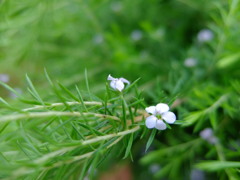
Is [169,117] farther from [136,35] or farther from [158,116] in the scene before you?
[136,35]

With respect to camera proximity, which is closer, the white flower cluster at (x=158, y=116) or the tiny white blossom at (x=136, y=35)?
the white flower cluster at (x=158, y=116)

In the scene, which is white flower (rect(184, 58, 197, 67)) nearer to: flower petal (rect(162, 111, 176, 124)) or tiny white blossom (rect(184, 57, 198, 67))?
tiny white blossom (rect(184, 57, 198, 67))

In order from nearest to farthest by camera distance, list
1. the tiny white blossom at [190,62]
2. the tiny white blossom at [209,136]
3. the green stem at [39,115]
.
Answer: the green stem at [39,115] → the tiny white blossom at [209,136] → the tiny white blossom at [190,62]

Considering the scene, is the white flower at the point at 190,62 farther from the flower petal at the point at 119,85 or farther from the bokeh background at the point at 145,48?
the flower petal at the point at 119,85

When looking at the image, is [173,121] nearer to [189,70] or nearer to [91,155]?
[91,155]

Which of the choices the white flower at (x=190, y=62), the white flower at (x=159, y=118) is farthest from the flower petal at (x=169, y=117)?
the white flower at (x=190, y=62)

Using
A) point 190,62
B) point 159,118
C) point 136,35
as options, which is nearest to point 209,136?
point 190,62
